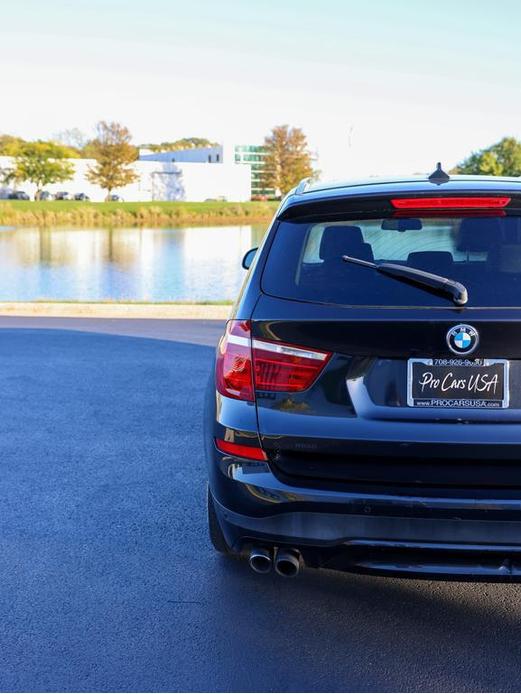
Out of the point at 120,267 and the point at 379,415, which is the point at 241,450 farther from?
the point at 120,267

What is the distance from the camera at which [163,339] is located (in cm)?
1105

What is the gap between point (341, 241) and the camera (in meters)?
3.56

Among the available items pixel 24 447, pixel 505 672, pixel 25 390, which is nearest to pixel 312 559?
pixel 505 672

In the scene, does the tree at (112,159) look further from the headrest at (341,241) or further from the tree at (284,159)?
the headrest at (341,241)

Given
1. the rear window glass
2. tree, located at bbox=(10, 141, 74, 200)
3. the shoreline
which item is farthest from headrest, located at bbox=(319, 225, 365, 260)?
tree, located at bbox=(10, 141, 74, 200)

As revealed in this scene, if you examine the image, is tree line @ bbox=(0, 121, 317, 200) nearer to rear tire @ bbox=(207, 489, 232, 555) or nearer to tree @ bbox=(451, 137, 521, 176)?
tree @ bbox=(451, 137, 521, 176)

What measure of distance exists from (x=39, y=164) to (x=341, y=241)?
11243 cm

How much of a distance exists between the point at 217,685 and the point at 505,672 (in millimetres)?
1046

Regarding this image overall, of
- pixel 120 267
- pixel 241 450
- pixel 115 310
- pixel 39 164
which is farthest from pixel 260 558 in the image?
pixel 39 164

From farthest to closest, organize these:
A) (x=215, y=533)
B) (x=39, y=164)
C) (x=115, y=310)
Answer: (x=39, y=164)
(x=115, y=310)
(x=215, y=533)

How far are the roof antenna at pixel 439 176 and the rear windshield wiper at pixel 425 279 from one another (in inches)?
28.3

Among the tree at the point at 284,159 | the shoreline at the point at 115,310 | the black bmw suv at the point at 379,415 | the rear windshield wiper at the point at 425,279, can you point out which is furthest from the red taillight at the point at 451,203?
the tree at the point at 284,159

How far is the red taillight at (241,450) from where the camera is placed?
10.6ft

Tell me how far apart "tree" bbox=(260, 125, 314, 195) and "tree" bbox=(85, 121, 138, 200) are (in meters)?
24.3
